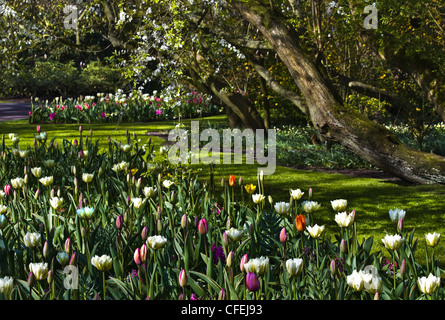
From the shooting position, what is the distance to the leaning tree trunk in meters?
6.90

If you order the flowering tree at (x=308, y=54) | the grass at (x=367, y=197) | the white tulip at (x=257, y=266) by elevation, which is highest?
the flowering tree at (x=308, y=54)

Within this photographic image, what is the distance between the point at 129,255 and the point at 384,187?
5122mm

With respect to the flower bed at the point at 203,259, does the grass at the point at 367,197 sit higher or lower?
lower

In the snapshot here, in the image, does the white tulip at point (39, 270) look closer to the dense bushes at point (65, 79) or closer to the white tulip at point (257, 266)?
the white tulip at point (257, 266)

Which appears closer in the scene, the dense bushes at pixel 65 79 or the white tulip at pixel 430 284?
the white tulip at pixel 430 284

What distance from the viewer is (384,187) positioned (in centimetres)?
728

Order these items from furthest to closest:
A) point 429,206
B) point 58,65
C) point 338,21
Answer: point 58,65 → point 338,21 → point 429,206

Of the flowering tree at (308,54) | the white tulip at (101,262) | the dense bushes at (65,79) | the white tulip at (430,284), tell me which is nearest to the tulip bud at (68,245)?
the white tulip at (101,262)

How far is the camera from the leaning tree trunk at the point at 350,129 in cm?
690

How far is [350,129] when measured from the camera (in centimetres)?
693

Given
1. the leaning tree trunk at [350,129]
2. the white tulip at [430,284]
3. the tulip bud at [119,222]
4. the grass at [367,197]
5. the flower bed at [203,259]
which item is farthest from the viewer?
the leaning tree trunk at [350,129]

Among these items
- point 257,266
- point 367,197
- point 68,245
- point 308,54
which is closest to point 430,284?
point 257,266
